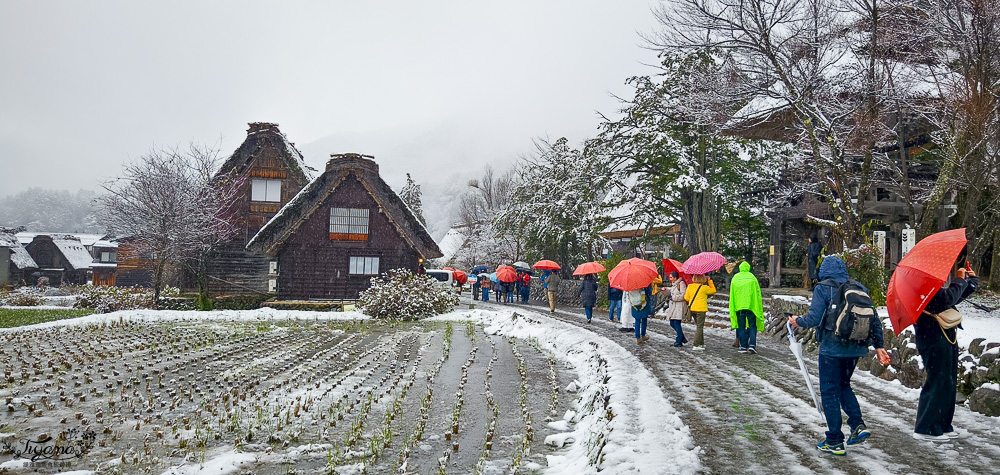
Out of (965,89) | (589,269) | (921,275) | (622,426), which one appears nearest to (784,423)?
(622,426)

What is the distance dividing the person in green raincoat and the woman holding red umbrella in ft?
18.8

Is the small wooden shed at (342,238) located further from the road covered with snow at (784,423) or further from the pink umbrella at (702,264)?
the road covered with snow at (784,423)

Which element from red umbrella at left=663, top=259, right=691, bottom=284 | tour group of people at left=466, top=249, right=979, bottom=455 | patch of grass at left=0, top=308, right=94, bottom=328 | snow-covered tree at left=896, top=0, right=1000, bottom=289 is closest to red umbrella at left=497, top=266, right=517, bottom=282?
patch of grass at left=0, top=308, right=94, bottom=328

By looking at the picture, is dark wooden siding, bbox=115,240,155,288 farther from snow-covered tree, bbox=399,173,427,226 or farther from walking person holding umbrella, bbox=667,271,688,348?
walking person holding umbrella, bbox=667,271,688,348

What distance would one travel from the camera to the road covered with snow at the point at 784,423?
5074 mm

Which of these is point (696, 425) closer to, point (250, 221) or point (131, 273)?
point (250, 221)

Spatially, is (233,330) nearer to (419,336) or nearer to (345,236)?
(419,336)

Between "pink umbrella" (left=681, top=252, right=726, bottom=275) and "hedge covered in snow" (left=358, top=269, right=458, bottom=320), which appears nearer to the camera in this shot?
"pink umbrella" (left=681, top=252, right=726, bottom=275)

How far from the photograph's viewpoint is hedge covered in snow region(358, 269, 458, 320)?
71.6ft

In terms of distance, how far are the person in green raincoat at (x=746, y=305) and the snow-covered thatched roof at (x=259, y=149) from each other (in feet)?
83.1

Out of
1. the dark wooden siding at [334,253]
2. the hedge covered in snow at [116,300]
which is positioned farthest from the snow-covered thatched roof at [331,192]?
the hedge covered in snow at [116,300]

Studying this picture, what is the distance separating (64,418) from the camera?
6.70 meters

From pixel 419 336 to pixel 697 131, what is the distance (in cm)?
1237

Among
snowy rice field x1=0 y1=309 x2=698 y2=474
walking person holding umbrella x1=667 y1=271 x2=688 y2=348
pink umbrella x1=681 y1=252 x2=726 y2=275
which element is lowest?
snowy rice field x1=0 y1=309 x2=698 y2=474
